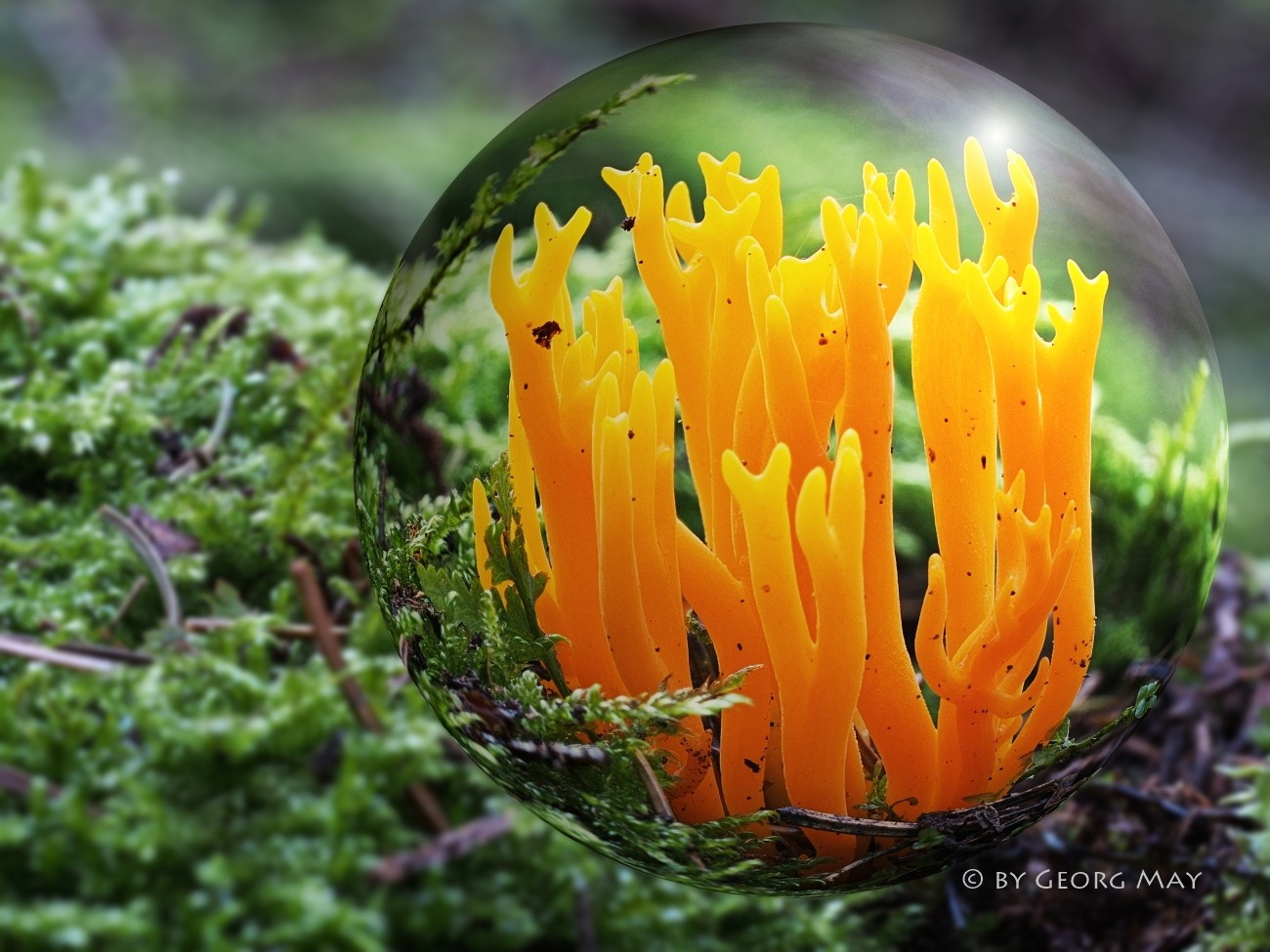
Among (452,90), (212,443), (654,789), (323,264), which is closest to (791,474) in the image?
(654,789)

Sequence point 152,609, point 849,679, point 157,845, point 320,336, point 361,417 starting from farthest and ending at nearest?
point 320,336, point 152,609, point 361,417, point 157,845, point 849,679

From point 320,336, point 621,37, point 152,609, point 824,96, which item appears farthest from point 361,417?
point 621,37


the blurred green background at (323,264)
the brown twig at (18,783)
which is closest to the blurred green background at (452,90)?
the blurred green background at (323,264)

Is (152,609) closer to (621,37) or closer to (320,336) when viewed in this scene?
(320,336)

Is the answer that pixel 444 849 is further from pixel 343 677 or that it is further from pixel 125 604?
pixel 125 604

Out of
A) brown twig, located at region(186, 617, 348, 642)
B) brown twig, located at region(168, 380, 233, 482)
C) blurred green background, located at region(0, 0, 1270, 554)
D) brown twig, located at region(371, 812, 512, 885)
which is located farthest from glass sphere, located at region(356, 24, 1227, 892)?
blurred green background, located at region(0, 0, 1270, 554)

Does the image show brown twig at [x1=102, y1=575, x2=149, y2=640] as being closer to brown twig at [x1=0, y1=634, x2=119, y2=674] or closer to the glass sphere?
brown twig at [x1=0, y1=634, x2=119, y2=674]
